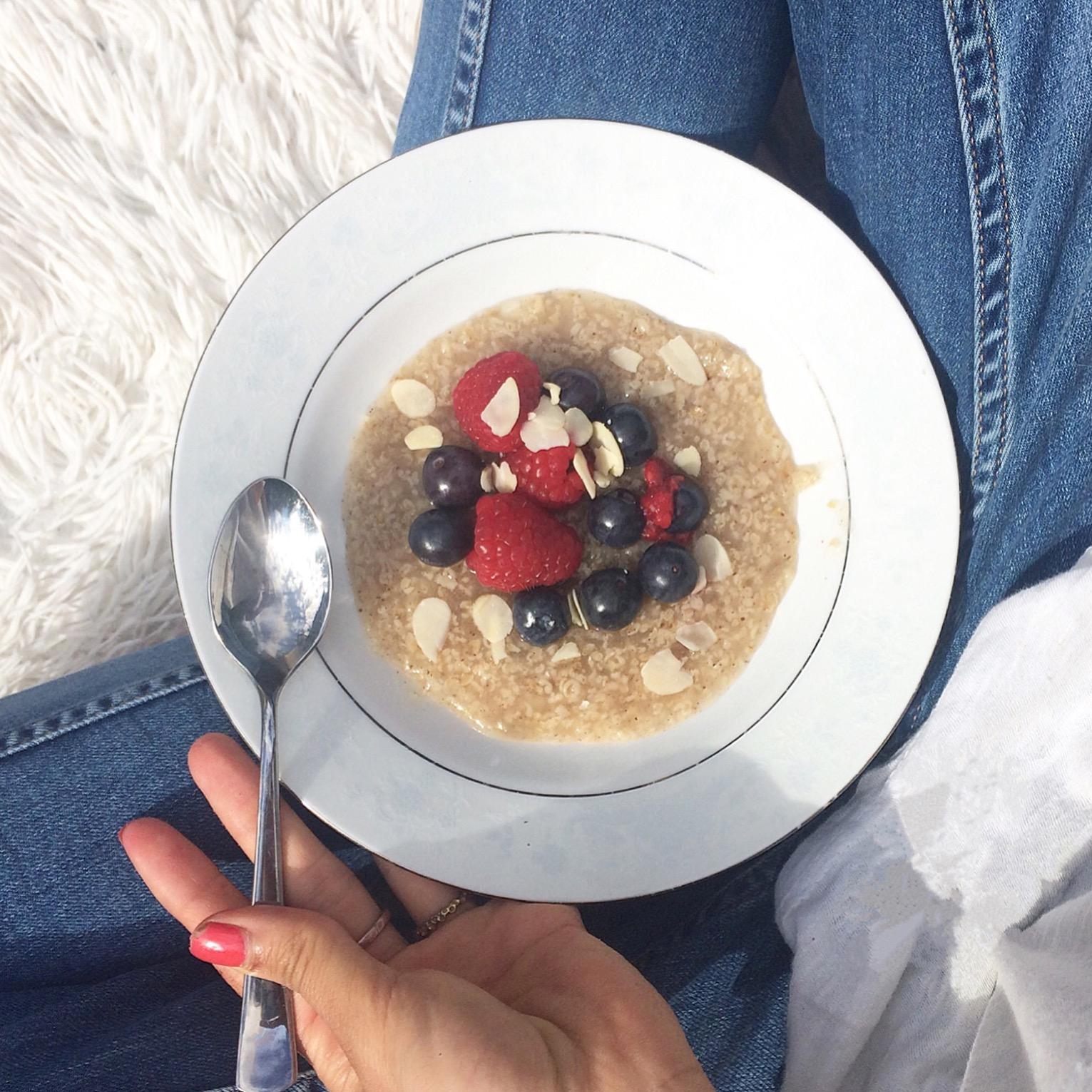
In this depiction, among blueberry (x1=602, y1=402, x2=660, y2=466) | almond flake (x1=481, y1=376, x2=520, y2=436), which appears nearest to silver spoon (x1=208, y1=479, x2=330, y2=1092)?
almond flake (x1=481, y1=376, x2=520, y2=436)

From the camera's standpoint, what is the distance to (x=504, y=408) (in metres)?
0.98

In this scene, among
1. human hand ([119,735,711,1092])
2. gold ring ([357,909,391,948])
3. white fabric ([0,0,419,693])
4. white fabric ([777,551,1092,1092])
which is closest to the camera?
human hand ([119,735,711,1092])

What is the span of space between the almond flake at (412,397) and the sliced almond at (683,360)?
275mm

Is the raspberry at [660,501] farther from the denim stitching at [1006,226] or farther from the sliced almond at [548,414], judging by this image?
the denim stitching at [1006,226]

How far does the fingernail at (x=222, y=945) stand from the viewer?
0.77 metres

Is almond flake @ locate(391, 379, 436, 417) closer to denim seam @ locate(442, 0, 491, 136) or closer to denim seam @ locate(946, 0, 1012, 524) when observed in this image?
denim seam @ locate(442, 0, 491, 136)

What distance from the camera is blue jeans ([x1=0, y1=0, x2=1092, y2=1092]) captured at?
94 cm

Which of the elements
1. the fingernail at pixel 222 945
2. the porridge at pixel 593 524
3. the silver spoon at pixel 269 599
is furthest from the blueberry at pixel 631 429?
the fingernail at pixel 222 945

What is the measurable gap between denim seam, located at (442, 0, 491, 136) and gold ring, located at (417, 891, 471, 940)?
0.85 m

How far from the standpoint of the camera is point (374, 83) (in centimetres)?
126

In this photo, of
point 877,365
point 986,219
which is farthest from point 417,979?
point 986,219

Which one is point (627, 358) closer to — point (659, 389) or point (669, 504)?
point (659, 389)

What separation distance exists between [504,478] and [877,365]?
0.41 meters

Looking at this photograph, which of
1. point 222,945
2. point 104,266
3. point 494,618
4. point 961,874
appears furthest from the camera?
point 104,266
